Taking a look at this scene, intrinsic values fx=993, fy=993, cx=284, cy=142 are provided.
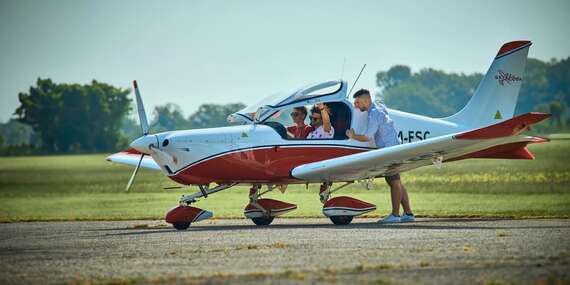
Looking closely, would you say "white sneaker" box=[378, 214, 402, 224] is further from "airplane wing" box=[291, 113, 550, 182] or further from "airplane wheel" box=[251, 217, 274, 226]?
"airplane wheel" box=[251, 217, 274, 226]

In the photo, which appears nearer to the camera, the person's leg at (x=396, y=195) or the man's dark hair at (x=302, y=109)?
the person's leg at (x=396, y=195)

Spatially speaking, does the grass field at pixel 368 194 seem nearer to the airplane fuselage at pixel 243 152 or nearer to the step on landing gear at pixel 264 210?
the step on landing gear at pixel 264 210

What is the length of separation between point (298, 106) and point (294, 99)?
0.13 m

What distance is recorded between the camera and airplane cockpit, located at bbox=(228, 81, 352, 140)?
16.0 m

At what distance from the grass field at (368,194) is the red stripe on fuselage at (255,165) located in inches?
145

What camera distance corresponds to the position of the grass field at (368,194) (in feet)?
67.6

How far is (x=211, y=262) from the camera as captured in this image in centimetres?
984

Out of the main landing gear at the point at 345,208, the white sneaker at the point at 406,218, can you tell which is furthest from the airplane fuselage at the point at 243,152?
the white sneaker at the point at 406,218

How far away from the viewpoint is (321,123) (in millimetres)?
16188

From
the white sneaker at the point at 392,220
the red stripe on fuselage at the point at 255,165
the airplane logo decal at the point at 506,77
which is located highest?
the airplane logo decal at the point at 506,77

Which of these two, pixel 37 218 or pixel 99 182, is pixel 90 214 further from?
pixel 99 182

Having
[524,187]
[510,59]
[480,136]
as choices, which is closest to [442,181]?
[524,187]

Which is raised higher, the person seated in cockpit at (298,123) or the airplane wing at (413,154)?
the person seated in cockpit at (298,123)

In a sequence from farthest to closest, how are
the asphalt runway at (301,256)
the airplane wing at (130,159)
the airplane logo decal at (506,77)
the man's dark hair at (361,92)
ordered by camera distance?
the airplane wing at (130,159), the airplane logo decal at (506,77), the man's dark hair at (361,92), the asphalt runway at (301,256)
